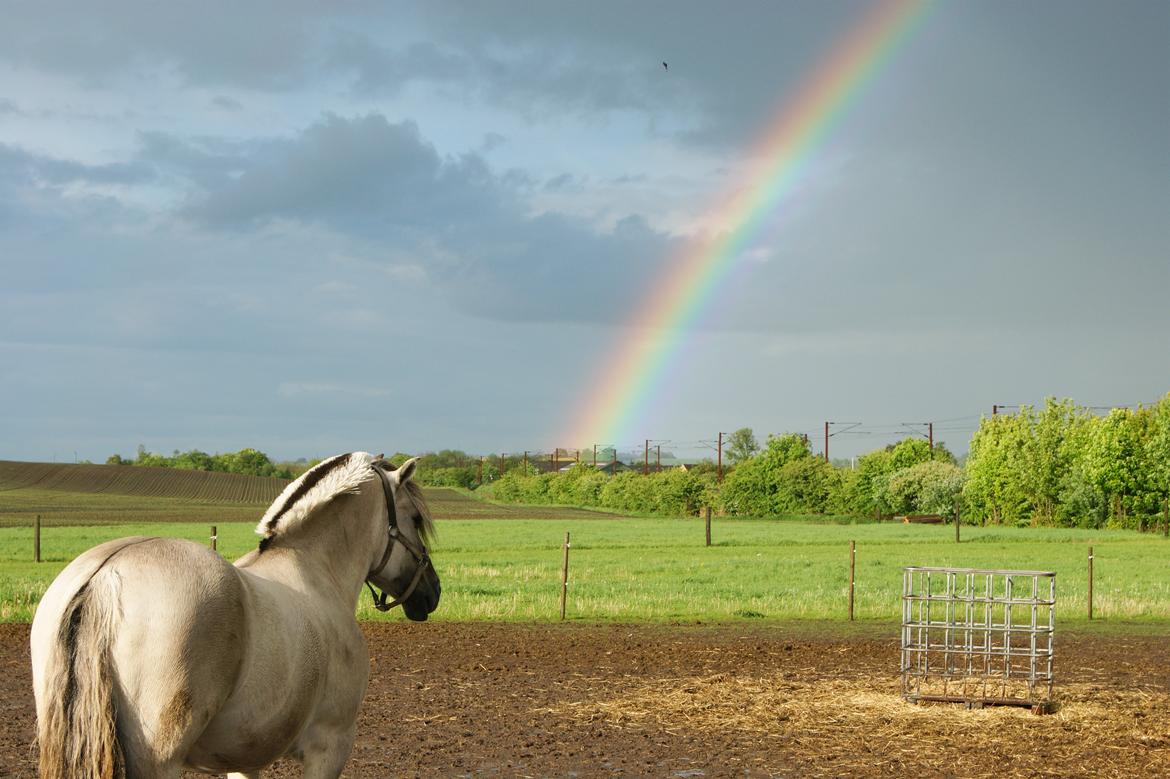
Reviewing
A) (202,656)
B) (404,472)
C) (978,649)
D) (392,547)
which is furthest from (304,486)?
(978,649)

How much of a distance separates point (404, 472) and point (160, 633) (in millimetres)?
1625

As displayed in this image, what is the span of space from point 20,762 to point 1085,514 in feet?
207

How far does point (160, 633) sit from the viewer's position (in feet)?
11.5

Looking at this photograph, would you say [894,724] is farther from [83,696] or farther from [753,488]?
[753,488]

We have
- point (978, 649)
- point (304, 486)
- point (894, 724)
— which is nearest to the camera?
point (304, 486)

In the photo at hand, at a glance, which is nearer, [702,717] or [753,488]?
[702,717]

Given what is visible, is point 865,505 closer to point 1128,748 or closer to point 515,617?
point 515,617

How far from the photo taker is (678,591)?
22547 mm

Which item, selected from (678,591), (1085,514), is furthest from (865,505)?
(678,591)

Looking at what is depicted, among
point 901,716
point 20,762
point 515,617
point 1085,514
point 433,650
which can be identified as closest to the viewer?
point 20,762

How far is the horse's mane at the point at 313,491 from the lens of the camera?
4645 millimetres

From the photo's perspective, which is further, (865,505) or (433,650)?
(865,505)

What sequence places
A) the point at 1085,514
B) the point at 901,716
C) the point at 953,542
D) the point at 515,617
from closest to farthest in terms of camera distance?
the point at 901,716 < the point at 515,617 < the point at 953,542 < the point at 1085,514

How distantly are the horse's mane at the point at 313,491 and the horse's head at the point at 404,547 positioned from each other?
0.17m
